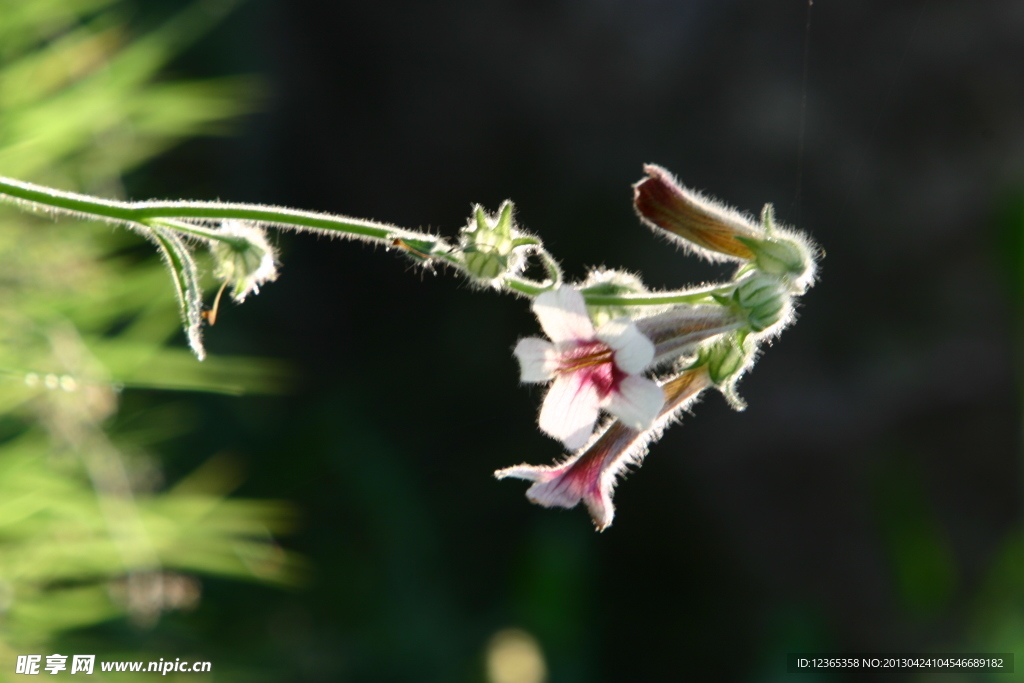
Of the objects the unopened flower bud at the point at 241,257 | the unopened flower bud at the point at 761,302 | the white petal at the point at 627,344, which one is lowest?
the white petal at the point at 627,344

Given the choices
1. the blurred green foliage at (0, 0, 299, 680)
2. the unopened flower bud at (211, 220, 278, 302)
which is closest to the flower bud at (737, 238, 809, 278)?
the unopened flower bud at (211, 220, 278, 302)

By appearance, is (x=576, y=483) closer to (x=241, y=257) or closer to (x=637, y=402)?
(x=637, y=402)

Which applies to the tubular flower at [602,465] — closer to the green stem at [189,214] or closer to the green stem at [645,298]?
the green stem at [645,298]

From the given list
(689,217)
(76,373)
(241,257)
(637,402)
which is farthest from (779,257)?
(76,373)

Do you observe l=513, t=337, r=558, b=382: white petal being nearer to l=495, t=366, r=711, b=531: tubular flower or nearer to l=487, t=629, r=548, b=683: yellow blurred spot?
l=495, t=366, r=711, b=531: tubular flower

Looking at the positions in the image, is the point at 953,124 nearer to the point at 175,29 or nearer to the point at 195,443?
the point at 175,29

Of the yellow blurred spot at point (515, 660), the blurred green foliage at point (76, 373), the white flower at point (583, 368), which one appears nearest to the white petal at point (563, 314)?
the white flower at point (583, 368)
